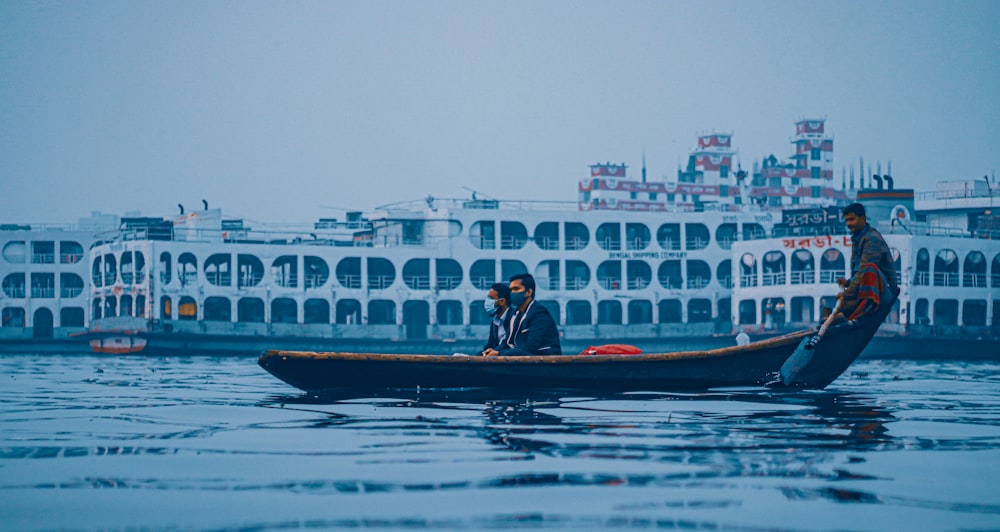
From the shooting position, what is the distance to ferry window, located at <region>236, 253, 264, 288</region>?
2026 inches

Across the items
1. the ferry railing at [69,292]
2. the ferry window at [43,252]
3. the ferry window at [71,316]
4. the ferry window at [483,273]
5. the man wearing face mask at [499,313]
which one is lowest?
the ferry window at [71,316]

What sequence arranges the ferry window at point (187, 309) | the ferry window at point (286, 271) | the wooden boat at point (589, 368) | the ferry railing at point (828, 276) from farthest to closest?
1. the ferry window at point (286, 271)
2. the ferry window at point (187, 309)
3. the ferry railing at point (828, 276)
4. the wooden boat at point (589, 368)

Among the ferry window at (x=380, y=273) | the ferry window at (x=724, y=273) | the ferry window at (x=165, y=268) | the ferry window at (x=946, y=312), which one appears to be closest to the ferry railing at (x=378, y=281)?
the ferry window at (x=380, y=273)

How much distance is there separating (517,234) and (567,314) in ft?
16.9

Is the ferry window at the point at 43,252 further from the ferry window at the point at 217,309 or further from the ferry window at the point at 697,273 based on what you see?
Answer: the ferry window at the point at 697,273

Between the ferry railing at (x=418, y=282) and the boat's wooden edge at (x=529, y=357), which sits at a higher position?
the ferry railing at (x=418, y=282)

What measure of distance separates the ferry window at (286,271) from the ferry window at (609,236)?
46.0 feet

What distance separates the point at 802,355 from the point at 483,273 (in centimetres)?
4070

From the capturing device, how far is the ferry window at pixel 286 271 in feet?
168

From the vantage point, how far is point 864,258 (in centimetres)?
1297

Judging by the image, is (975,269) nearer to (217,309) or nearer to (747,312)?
(747,312)

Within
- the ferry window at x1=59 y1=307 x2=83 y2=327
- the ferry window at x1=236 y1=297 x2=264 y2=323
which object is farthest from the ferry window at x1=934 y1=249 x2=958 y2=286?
the ferry window at x1=59 y1=307 x2=83 y2=327

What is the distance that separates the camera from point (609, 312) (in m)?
56.0

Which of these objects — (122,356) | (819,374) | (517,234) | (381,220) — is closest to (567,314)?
(517,234)
